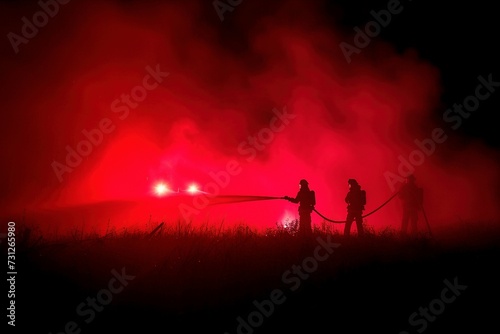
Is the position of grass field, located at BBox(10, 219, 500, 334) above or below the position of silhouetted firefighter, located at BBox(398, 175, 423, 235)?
below

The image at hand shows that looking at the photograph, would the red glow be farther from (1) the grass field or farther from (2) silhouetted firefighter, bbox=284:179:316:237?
(1) the grass field

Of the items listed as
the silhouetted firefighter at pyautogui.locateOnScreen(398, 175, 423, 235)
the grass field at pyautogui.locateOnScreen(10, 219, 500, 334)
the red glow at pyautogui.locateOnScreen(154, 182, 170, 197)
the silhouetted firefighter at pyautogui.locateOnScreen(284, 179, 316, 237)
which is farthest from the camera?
the red glow at pyautogui.locateOnScreen(154, 182, 170, 197)

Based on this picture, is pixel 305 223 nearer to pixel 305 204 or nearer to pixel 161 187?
pixel 305 204

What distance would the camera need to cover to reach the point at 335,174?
25.3 meters

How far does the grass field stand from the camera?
430cm

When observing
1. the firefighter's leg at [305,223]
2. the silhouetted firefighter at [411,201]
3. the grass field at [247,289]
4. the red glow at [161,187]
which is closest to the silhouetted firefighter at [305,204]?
the firefighter's leg at [305,223]

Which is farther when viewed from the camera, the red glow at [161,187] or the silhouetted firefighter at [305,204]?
the red glow at [161,187]

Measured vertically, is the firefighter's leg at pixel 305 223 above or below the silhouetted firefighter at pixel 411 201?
below

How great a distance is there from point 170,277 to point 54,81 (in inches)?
798

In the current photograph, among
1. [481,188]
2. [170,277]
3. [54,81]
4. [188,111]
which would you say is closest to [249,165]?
[188,111]

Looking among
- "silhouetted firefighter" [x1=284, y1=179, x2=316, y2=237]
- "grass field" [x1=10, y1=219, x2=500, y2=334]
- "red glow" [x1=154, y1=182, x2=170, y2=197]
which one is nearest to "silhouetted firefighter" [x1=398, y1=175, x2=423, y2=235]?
"silhouetted firefighter" [x1=284, y1=179, x2=316, y2=237]

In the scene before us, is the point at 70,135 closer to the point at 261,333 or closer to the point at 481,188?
the point at 261,333

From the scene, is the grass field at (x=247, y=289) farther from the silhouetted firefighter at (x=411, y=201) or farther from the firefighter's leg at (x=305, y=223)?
the silhouetted firefighter at (x=411, y=201)

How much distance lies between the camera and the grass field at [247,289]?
14.1ft
